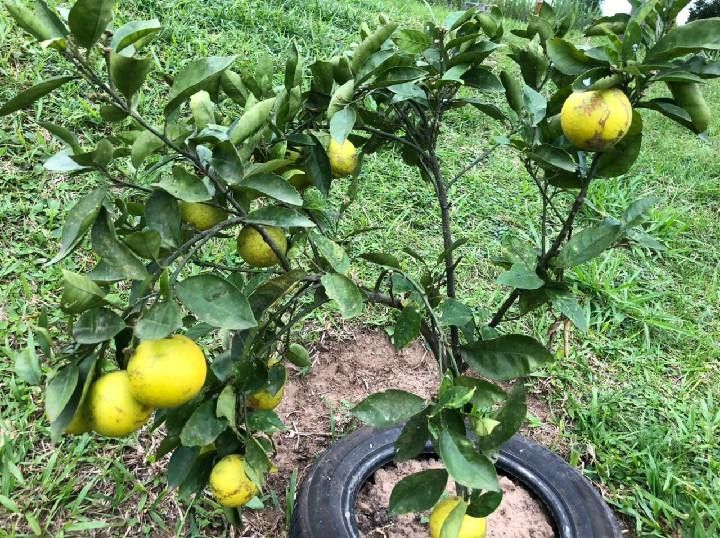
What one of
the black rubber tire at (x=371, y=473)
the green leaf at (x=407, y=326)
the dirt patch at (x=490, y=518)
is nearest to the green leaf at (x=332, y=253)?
the green leaf at (x=407, y=326)

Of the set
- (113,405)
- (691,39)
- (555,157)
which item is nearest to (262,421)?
(113,405)

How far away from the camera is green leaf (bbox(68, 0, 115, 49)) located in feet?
2.53

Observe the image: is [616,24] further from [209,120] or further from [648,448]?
[648,448]

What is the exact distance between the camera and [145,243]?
88cm

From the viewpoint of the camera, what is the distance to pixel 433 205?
3.14m

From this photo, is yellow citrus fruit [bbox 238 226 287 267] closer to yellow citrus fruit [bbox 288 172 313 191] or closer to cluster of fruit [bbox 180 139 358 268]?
cluster of fruit [bbox 180 139 358 268]

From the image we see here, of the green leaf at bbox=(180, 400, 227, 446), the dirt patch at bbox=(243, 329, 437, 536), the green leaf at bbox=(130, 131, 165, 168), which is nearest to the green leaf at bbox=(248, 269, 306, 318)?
the green leaf at bbox=(180, 400, 227, 446)

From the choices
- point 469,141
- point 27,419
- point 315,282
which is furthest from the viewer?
point 469,141

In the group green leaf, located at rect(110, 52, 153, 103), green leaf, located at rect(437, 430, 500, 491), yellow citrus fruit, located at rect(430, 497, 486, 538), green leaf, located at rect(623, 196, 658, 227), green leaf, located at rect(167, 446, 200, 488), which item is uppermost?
green leaf, located at rect(110, 52, 153, 103)

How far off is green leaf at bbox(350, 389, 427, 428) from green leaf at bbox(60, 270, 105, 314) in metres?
0.41

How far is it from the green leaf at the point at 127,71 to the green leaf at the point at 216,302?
0.85 ft

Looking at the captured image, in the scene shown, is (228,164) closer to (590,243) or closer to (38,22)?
(38,22)

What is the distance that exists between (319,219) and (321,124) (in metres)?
0.17

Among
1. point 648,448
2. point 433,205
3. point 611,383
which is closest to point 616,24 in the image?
point 648,448
